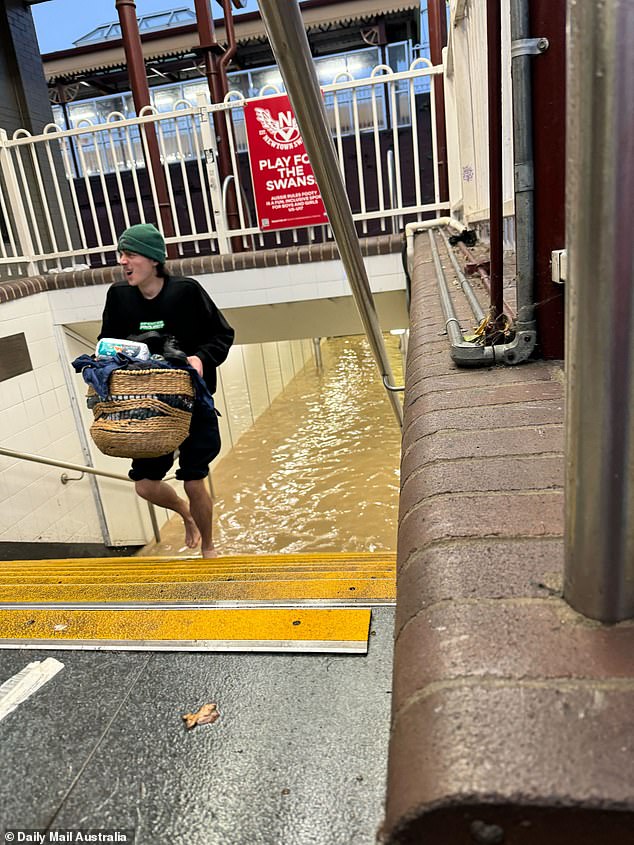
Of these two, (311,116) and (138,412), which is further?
(138,412)

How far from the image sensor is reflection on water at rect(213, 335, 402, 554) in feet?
14.6

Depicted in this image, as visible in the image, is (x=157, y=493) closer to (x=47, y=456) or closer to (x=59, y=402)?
(x=47, y=456)

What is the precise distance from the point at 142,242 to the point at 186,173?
15.9 ft

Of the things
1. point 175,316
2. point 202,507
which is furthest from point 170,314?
point 202,507

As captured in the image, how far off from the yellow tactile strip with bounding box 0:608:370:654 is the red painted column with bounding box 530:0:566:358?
2.59 ft

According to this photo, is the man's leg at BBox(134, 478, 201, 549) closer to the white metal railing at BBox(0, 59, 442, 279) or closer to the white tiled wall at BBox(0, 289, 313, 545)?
the white tiled wall at BBox(0, 289, 313, 545)

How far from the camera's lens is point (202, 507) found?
295cm

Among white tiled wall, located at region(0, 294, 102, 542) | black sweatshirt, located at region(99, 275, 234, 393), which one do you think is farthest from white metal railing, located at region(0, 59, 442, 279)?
black sweatshirt, located at region(99, 275, 234, 393)

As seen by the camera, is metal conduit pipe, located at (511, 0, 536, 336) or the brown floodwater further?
the brown floodwater

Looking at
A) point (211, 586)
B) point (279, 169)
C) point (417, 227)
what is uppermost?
point (279, 169)

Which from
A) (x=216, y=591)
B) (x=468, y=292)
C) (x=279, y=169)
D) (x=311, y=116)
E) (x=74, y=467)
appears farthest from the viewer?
(x=279, y=169)

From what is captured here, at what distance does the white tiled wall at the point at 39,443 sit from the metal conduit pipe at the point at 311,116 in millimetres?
3644

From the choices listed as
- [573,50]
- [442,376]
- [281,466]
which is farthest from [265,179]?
[573,50]

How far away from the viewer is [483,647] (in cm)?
54
